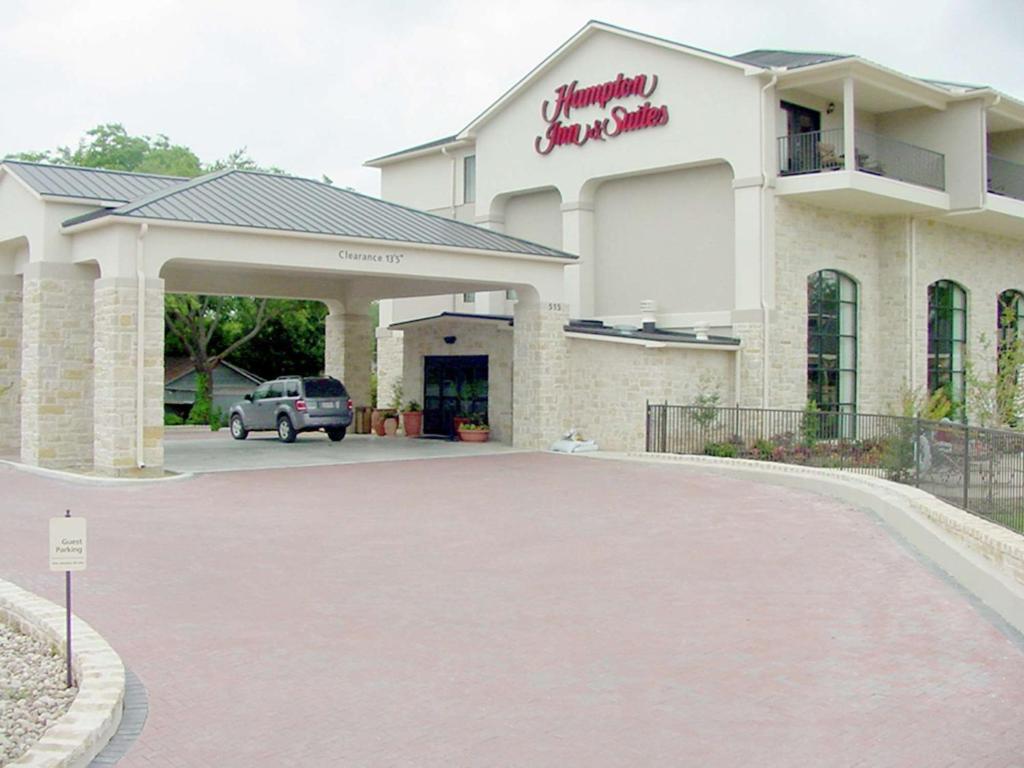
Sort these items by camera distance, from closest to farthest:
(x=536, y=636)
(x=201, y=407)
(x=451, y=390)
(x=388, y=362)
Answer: (x=536, y=636)
(x=451, y=390)
(x=388, y=362)
(x=201, y=407)

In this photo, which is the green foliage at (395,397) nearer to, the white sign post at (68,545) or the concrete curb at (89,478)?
the concrete curb at (89,478)

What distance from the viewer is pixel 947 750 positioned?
6.23m

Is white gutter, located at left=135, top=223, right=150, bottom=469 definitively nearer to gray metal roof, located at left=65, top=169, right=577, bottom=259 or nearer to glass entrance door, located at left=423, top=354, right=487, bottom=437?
gray metal roof, located at left=65, top=169, right=577, bottom=259

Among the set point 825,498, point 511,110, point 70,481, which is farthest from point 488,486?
point 511,110

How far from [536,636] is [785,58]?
76.5 ft

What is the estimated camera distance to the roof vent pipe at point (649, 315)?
92.1 ft

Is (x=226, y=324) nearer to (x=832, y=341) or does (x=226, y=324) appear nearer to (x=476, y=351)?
(x=476, y=351)

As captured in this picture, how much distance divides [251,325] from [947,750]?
43706mm

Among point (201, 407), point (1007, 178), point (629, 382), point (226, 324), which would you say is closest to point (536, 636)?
point (629, 382)

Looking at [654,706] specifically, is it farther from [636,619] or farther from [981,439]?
[981,439]

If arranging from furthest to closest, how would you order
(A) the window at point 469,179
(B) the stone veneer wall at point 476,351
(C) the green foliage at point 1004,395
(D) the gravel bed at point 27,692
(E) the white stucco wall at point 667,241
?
(A) the window at point 469,179 < (B) the stone veneer wall at point 476,351 < (E) the white stucco wall at point 667,241 < (C) the green foliage at point 1004,395 < (D) the gravel bed at point 27,692

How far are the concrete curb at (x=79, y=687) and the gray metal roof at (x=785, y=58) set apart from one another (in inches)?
866

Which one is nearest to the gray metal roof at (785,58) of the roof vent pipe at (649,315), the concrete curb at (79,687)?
the roof vent pipe at (649,315)

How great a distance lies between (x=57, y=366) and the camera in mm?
21266
